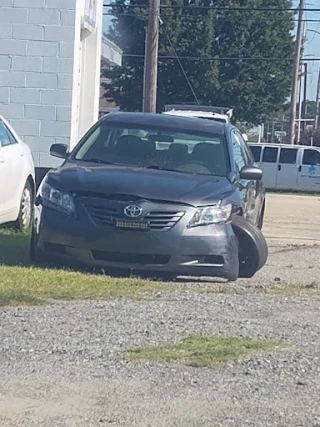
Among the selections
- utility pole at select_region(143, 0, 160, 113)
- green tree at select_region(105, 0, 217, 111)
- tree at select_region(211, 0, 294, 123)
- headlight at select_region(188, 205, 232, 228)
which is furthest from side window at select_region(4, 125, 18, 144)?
tree at select_region(211, 0, 294, 123)

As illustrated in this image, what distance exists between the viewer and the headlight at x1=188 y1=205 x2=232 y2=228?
29.0 ft

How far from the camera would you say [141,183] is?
356 inches

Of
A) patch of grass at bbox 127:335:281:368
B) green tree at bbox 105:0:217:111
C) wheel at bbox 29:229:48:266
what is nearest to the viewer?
patch of grass at bbox 127:335:281:368

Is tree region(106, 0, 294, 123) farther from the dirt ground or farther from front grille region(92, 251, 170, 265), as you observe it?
front grille region(92, 251, 170, 265)

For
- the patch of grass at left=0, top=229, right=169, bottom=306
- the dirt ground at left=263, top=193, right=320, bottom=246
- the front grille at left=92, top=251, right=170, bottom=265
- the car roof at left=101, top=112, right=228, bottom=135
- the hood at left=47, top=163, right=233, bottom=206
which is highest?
the car roof at left=101, top=112, right=228, bottom=135

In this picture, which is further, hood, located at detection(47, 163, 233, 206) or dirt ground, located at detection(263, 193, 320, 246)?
dirt ground, located at detection(263, 193, 320, 246)

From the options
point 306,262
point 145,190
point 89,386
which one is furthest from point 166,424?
point 306,262

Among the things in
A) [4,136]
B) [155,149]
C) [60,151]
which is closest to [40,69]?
[4,136]

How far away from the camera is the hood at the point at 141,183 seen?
29.1 ft

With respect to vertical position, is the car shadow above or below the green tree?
below

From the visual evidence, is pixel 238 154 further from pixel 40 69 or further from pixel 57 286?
pixel 40 69

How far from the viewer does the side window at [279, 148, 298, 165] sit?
3553cm

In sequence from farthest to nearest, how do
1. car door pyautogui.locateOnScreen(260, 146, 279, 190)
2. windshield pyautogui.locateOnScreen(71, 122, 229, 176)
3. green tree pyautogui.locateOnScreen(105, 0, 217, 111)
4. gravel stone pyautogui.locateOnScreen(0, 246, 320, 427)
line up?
green tree pyautogui.locateOnScreen(105, 0, 217, 111) → car door pyautogui.locateOnScreen(260, 146, 279, 190) → windshield pyautogui.locateOnScreen(71, 122, 229, 176) → gravel stone pyautogui.locateOnScreen(0, 246, 320, 427)

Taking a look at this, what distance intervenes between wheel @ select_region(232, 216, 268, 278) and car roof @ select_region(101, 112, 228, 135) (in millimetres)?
1523
